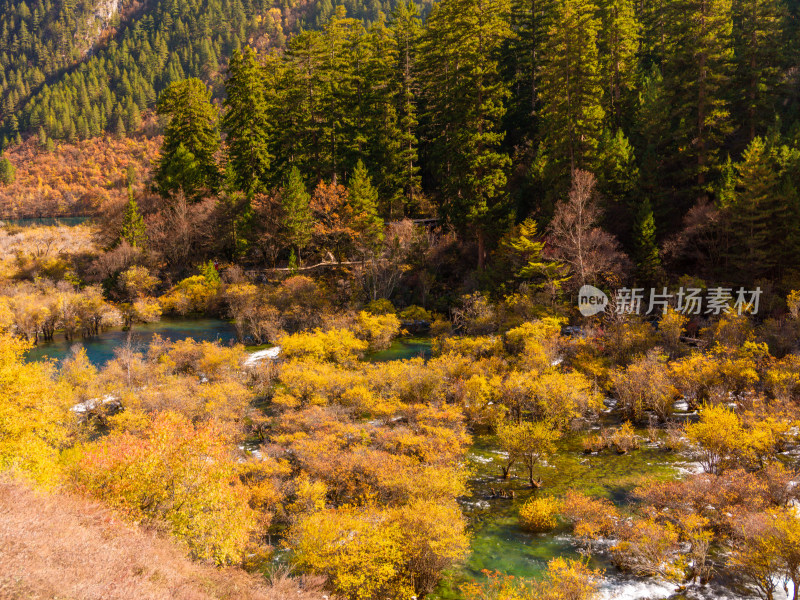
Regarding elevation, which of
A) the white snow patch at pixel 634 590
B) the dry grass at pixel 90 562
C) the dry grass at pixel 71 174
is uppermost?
the dry grass at pixel 71 174

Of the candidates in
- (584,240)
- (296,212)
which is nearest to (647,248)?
(584,240)

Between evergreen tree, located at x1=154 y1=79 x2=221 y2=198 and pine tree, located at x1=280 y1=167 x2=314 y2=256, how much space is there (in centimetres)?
1424

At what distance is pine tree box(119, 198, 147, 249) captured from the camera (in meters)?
47.1

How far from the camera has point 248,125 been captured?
47.2 metres

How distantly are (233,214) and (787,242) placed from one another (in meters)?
42.1

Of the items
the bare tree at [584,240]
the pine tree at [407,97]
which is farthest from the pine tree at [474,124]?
the bare tree at [584,240]

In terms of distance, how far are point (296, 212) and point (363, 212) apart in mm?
5948

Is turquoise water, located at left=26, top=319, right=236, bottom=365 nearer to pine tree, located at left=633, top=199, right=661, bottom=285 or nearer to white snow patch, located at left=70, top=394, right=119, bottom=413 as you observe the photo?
white snow patch, located at left=70, top=394, right=119, bottom=413

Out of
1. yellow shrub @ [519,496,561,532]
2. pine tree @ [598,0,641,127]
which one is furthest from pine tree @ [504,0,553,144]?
yellow shrub @ [519,496,561,532]

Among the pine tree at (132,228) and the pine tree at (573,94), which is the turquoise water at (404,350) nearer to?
the pine tree at (573,94)

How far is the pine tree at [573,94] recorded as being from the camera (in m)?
33.6

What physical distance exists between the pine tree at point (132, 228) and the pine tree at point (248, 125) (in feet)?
31.5

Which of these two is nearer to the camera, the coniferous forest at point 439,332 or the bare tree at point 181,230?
the coniferous forest at point 439,332

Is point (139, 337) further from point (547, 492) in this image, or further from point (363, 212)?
point (547, 492)
